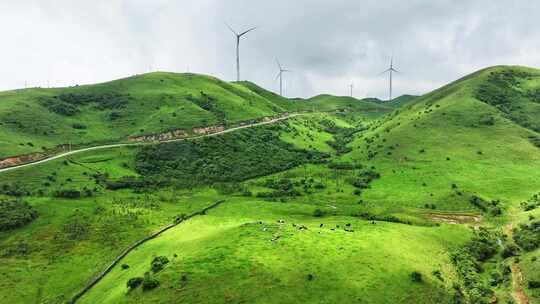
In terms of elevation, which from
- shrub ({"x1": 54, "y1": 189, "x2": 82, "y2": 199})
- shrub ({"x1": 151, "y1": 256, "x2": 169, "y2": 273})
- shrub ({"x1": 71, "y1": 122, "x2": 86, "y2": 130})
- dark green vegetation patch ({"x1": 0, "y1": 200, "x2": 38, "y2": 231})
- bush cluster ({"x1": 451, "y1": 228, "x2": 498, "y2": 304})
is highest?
shrub ({"x1": 71, "y1": 122, "x2": 86, "y2": 130})

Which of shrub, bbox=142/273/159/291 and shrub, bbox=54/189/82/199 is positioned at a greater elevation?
shrub, bbox=54/189/82/199

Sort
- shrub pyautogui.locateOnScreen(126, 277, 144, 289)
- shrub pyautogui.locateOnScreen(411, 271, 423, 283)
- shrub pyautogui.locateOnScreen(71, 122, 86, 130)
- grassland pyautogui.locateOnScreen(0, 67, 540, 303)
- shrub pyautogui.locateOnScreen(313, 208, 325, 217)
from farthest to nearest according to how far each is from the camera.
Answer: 1. shrub pyautogui.locateOnScreen(71, 122, 86, 130)
2. shrub pyautogui.locateOnScreen(313, 208, 325, 217)
3. shrub pyautogui.locateOnScreen(126, 277, 144, 289)
4. shrub pyautogui.locateOnScreen(411, 271, 423, 283)
5. grassland pyautogui.locateOnScreen(0, 67, 540, 303)

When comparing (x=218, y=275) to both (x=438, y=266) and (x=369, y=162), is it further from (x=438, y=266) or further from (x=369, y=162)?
(x=369, y=162)

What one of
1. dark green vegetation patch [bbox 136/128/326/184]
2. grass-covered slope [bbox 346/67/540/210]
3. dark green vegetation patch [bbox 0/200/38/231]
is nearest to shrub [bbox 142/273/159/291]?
dark green vegetation patch [bbox 0/200/38/231]

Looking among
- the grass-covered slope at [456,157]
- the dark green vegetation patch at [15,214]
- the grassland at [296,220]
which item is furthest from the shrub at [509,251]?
the dark green vegetation patch at [15,214]

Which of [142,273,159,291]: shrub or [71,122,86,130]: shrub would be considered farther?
Answer: [71,122,86,130]: shrub

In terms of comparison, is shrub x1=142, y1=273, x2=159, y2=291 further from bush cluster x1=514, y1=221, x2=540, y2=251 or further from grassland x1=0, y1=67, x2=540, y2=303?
bush cluster x1=514, y1=221, x2=540, y2=251

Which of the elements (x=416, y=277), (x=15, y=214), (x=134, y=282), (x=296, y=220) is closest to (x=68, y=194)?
(x=15, y=214)
